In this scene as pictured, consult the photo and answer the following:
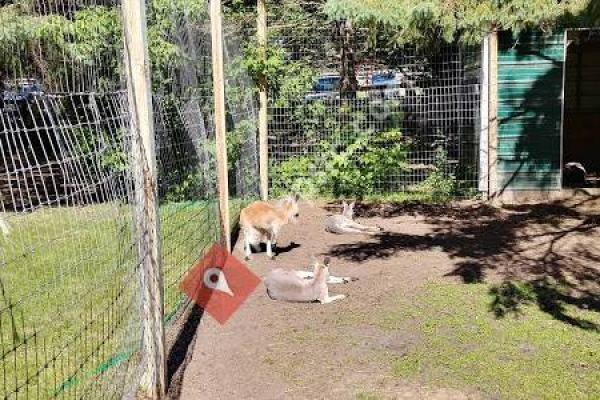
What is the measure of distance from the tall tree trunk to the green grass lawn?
13.7 ft

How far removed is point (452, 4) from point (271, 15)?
9.20 ft

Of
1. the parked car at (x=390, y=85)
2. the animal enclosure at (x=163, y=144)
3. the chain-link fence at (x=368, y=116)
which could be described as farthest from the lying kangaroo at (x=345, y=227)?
the parked car at (x=390, y=85)

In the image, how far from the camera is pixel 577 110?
13859 mm

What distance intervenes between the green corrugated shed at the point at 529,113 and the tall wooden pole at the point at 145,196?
7.41 meters

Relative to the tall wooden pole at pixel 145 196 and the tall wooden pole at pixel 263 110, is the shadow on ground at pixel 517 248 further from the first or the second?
the tall wooden pole at pixel 145 196

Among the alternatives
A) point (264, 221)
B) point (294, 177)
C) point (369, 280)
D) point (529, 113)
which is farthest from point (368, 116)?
point (369, 280)

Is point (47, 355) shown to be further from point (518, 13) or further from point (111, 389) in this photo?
point (518, 13)

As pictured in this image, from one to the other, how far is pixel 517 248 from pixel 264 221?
282 cm

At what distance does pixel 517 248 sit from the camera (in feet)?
25.3

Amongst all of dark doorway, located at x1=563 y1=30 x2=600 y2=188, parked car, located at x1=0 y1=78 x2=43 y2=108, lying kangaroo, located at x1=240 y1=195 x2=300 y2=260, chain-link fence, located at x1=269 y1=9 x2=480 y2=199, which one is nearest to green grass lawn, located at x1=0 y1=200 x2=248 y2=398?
lying kangaroo, located at x1=240 y1=195 x2=300 y2=260

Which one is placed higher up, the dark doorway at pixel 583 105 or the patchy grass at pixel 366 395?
the dark doorway at pixel 583 105

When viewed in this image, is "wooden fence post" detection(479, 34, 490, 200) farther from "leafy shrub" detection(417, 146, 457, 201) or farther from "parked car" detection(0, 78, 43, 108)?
"parked car" detection(0, 78, 43, 108)

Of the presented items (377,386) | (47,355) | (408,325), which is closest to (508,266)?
(408,325)

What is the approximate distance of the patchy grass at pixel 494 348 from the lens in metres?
4.31
